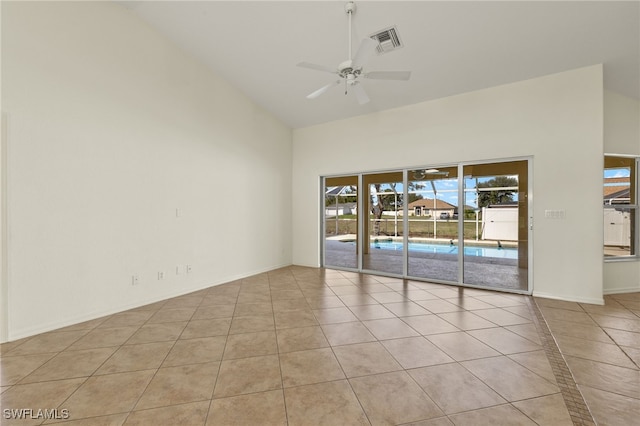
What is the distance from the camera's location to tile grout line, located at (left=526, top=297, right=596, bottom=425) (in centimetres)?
171

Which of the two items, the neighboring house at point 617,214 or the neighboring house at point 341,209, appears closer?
the neighboring house at point 617,214

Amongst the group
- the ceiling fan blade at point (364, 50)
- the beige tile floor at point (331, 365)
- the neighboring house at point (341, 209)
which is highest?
the ceiling fan blade at point (364, 50)

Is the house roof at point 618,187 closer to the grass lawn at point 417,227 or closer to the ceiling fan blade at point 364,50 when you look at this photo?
the grass lawn at point 417,227

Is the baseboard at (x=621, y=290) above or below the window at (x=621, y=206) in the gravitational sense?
below

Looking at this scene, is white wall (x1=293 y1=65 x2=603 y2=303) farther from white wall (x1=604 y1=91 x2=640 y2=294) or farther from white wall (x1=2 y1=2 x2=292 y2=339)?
white wall (x1=2 y1=2 x2=292 y2=339)

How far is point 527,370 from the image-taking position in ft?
7.23

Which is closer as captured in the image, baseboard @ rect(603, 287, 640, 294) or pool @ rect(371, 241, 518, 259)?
baseboard @ rect(603, 287, 640, 294)

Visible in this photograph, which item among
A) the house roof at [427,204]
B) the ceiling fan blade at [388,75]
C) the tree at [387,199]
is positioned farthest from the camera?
the tree at [387,199]

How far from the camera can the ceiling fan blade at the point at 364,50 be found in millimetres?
2563

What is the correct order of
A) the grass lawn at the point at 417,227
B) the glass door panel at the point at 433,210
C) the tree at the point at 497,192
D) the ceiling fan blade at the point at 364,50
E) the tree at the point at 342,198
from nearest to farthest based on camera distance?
1. the ceiling fan blade at the point at 364,50
2. the tree at the point at 497,192
3. the grass lawn at the point at 417,227
4. the glass door panel at the point at 433,210
5. the tree at the point at 342,198

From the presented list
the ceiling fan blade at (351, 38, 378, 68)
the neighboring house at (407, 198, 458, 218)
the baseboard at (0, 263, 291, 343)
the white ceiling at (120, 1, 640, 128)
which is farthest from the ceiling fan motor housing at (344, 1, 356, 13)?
the baseboard at (0, 263, 291, 343)

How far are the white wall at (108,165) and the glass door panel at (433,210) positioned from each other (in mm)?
3330

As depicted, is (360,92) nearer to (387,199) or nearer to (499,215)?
(387,199)

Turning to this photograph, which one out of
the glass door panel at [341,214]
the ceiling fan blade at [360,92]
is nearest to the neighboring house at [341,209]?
the glass door panel at [341,214]
